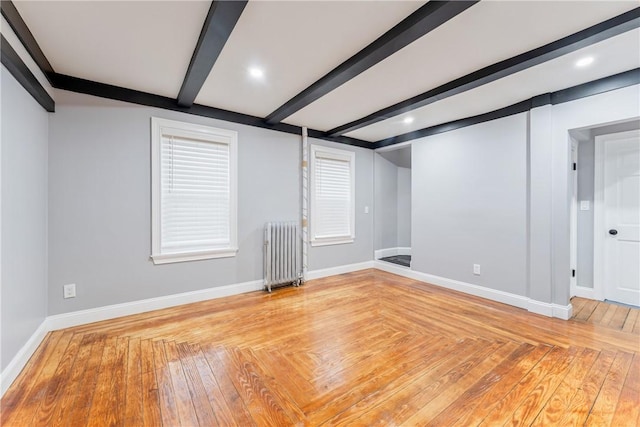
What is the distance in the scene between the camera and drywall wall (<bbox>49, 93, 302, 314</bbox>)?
8.36ft

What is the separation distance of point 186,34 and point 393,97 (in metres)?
2.10

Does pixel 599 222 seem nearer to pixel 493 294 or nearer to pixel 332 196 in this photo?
pixel 493 294

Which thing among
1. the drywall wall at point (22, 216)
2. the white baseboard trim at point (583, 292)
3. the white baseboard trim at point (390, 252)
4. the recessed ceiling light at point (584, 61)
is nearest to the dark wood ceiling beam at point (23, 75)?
the drywall wall at point (22, 216)

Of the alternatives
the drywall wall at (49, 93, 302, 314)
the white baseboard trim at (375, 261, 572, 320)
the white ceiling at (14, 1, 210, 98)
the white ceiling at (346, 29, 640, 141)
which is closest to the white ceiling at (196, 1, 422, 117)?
the white ceiling at (14, 1, 210, 98)

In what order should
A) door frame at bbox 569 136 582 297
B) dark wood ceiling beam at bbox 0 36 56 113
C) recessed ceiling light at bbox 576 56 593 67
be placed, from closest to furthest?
dark wood ceiling beam at bbox 0 36 56 113 → recessed ceiling light at bbox 576 56 593 67 → door frame at bbox 569 136 582 297

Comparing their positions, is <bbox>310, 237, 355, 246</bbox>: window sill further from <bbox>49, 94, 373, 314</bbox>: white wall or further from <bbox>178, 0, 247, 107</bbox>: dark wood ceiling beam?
<bbox>178, 0, 247, 107</bbox>: dark wood ceiling beam

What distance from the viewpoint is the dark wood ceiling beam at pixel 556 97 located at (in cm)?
243

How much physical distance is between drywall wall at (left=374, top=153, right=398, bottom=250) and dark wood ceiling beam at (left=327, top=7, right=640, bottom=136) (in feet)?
6.59

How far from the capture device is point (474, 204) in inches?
142

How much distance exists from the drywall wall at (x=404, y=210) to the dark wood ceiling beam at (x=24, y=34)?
5.35 metres

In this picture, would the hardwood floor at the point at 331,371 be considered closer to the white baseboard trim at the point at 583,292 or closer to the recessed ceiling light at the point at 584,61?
the white baseboard trim at the point at 583,292

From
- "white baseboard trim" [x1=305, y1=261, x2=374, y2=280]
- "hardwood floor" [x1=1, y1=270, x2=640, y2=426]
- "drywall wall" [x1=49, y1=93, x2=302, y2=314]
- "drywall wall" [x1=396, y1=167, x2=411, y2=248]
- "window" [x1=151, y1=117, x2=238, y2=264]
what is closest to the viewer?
"hardwood floor" [x1=1, y1=270, x2=640, y2=426]

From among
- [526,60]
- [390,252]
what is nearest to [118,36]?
[526,60]

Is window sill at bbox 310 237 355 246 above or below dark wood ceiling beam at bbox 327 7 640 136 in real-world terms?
below
